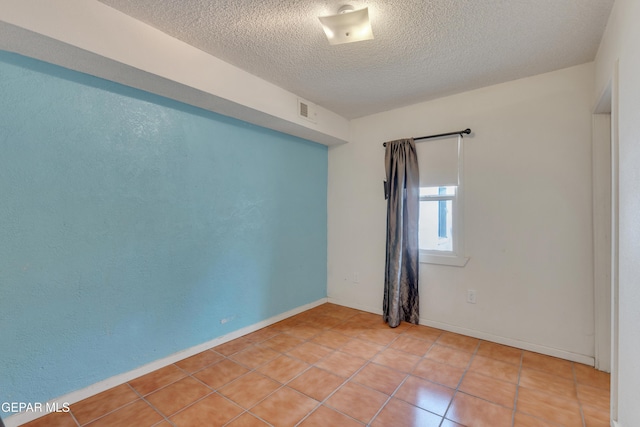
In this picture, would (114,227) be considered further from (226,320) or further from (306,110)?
(306,110)

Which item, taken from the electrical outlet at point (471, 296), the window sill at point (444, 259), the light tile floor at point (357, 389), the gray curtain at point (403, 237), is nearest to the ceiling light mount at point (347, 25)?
the gray curtain at point (403, 237)

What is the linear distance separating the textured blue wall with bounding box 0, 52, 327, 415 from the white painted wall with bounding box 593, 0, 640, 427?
8.73 feet

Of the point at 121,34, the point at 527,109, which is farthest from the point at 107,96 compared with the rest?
the point at 527,109

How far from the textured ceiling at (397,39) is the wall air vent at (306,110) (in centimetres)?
22

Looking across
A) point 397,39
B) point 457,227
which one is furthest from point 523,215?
point 397,39

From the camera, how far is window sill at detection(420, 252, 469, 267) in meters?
2.85

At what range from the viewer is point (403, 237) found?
309 cm

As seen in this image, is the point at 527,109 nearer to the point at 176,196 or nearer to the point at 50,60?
the point at 176,196

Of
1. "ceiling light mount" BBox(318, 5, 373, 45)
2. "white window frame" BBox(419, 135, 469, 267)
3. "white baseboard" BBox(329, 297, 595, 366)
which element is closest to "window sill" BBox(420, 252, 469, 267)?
"white window frame" BBox(419, 135, 469, 267)

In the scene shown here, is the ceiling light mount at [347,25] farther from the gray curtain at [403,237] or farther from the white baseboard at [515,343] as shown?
the white baseboard at [515,343]

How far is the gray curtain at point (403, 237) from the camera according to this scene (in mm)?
3064

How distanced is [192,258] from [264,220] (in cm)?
84

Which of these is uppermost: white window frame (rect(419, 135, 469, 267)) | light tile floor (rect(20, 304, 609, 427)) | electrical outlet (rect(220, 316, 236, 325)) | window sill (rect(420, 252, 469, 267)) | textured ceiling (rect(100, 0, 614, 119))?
textured ceiling (rect(100, 0, 614, 119))

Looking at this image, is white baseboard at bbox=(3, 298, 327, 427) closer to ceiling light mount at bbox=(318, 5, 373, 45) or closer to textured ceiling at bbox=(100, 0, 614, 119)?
textured ceiling at bbox=(100, 0, 614, 119)
